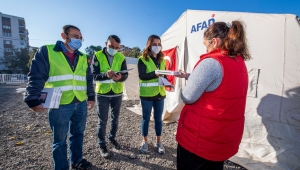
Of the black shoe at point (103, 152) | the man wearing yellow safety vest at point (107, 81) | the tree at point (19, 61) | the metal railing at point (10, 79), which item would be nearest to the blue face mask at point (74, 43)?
the man wearing yellow safety vest at point (107, 81)

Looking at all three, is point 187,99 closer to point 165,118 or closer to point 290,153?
point 290,153

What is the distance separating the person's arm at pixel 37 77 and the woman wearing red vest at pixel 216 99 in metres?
1.59

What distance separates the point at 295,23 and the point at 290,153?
2.15 meters

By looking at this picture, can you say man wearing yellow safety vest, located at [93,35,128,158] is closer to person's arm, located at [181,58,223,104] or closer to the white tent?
person's arm, located at [181,58,223,104]

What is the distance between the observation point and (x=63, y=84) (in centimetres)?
191

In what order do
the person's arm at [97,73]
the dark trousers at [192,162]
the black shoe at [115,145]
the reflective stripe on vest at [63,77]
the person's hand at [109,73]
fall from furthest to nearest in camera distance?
the black shoe at [115,145] < the person's arm at [97,73] < the person's hand at [109,73] < the reflective stripe on vest at [63,77] < the dark trousers at [192,162]

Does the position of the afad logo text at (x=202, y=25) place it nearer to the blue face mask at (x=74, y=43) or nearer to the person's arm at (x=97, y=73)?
the person's arm at (x=97, y=73)

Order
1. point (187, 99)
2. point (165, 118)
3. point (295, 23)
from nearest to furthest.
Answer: point (187, 99)
point (295, 23)
point (165, 118)

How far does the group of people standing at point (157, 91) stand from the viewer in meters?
1.13

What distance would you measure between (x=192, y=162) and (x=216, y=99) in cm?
58

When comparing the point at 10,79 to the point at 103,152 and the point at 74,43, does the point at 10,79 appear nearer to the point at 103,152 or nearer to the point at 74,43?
the point at 103,152

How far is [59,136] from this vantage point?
6.20 ft

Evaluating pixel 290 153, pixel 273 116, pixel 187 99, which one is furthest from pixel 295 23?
pixel 187 99

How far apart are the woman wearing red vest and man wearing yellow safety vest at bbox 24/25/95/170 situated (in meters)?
1.46
